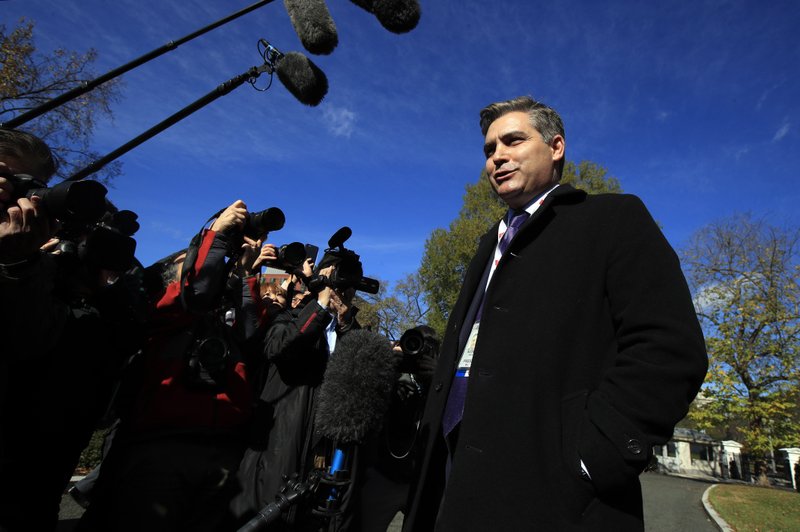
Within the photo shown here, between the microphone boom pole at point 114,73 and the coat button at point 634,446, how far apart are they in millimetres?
2822

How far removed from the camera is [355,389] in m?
2.55

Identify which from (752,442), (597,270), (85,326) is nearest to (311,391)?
(85,326)

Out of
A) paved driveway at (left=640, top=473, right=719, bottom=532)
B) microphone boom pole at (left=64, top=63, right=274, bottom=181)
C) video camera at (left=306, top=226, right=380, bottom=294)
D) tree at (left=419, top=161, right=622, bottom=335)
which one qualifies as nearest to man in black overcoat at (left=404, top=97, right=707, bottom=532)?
video camera at (left=306, top=226, right=380, bottom=294)

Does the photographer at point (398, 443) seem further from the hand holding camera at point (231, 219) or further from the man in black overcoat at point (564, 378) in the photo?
the hand holding camera at point (231, 219)

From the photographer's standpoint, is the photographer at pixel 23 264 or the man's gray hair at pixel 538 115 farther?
the man's gray hair at pixel 538 115

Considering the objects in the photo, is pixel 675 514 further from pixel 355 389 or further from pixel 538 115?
pixel 538 115

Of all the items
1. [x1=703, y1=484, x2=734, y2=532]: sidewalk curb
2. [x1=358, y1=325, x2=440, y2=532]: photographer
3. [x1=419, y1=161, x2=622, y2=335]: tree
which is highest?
[x1=419, y1=161, x2=622, y2=335]: tree

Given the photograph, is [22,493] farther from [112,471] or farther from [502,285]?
[502,285]

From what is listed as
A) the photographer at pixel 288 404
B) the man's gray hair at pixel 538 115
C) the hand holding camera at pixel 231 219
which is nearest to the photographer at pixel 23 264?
the hand holding camera at pixel 231 219

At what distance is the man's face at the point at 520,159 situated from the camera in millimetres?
2123

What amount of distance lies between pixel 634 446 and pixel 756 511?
558 inches

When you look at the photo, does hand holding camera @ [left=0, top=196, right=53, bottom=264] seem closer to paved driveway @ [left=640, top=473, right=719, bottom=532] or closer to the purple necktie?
the purple necktie

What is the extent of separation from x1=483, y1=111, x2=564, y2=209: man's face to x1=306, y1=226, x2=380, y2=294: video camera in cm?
136

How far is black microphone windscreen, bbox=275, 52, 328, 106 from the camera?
2.96 meters
